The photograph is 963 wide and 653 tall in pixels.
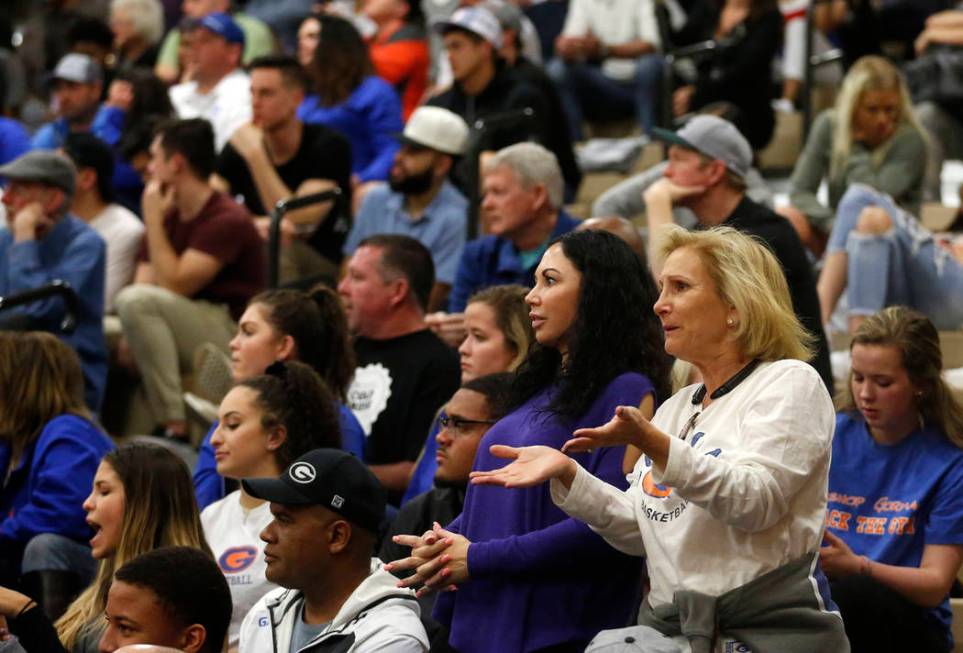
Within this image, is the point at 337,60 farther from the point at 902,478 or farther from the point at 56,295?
the point at 902,478

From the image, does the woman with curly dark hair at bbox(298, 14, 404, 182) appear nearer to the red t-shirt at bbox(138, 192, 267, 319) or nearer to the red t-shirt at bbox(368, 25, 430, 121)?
the red t-shirt at bbox(368, 25, 430, 121)

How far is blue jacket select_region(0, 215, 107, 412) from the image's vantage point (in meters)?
7.67

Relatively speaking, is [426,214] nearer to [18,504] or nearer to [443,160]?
[443,160]

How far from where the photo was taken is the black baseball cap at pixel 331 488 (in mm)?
4395

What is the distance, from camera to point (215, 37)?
1021cm

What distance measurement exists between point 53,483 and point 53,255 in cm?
215

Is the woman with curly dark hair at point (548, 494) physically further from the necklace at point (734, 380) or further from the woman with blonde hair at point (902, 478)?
the woman with blonde hair at point (902, 478)

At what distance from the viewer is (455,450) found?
496 cm

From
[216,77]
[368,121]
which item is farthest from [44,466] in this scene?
[216,77]

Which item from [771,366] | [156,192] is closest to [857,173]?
[156,192]

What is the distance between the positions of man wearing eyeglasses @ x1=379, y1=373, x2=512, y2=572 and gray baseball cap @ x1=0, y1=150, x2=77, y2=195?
136 inches

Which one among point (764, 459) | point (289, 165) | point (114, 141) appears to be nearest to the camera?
point (764, 459)

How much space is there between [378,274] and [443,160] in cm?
167

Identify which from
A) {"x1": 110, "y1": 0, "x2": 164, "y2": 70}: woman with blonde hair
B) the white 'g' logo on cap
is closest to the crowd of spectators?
the white 'g' logo on cap
